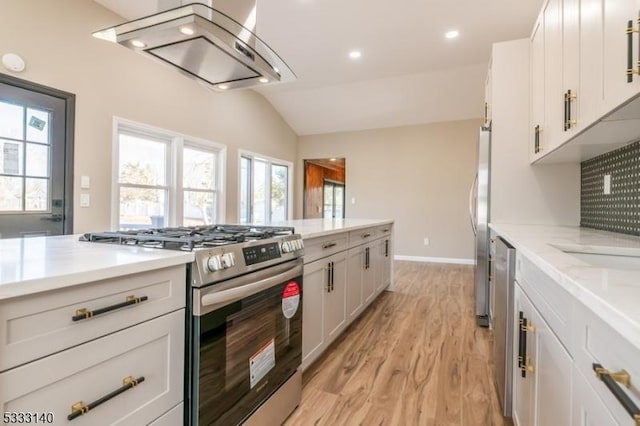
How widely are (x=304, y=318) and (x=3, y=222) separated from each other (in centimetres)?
281

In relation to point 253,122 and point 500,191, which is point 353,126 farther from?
point 500,191

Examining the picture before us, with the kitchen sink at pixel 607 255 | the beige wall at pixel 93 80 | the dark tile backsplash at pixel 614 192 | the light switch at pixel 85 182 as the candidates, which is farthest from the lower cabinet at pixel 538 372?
the light switch at pixel 85 182

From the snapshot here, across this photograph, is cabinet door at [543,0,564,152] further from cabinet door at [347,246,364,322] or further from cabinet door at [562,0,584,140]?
cabinet door at [347,246,364,322]

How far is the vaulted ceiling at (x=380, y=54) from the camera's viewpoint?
3.45 meters

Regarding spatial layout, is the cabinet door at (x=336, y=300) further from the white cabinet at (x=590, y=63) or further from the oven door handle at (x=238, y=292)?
the white cabinet at (x=590, y=63)

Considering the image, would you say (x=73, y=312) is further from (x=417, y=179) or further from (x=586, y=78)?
(x=417, y=179)

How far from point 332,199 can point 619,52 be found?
28.8ft

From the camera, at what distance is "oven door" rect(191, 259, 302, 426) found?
3.73ft

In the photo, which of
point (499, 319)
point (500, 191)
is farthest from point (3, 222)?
point (500, 191)

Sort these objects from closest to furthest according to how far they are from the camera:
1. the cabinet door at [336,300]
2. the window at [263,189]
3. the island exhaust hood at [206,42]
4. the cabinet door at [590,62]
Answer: the cabinet door at [590,62]
the island exhaust hood at [206,42]
the cabinet door at [336,300]
the window at [263,189]

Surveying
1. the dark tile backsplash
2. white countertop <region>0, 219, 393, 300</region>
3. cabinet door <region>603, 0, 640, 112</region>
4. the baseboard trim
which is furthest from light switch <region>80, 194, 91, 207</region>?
the baseboard trim

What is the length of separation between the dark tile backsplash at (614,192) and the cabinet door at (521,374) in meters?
0.87

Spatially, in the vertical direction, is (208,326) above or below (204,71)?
below

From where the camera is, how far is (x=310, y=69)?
5.08m
